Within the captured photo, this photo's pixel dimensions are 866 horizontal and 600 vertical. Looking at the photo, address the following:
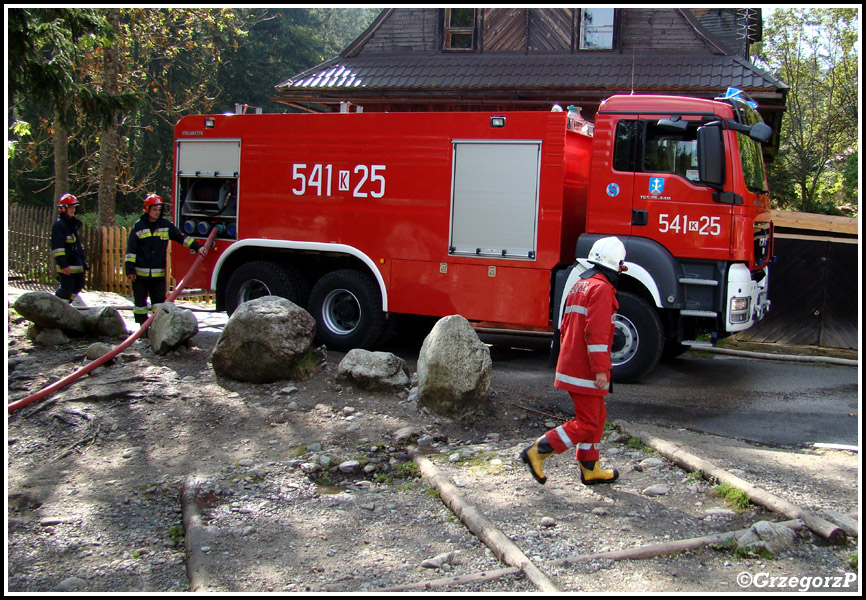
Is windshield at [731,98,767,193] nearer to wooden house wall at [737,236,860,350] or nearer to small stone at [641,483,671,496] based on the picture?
wooden house wall at [737,236,860,350]

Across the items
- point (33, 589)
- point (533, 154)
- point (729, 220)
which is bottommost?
point (33, 589)

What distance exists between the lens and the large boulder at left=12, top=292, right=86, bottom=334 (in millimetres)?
8695

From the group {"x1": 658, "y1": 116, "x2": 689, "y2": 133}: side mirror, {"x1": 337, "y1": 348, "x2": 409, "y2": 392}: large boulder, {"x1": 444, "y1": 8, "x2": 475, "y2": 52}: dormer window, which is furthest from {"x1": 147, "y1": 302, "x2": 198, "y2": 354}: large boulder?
{"x1": 444, "y1": 8, "x2": 475, "y2": 52}: dormer window

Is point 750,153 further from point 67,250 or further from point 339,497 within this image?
point 67,250

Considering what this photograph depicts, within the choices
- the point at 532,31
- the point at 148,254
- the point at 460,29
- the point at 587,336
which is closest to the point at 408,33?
the point at 460,29

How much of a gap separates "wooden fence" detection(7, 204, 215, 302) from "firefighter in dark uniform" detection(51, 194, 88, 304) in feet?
13.5

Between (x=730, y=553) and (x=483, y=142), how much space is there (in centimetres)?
546

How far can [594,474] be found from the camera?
4922mm

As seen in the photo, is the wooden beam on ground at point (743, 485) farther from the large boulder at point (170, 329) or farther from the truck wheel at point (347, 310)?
the large boulder at point (170, 329)

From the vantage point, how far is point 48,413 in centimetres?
678

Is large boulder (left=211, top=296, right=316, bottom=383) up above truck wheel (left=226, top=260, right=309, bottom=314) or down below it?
below

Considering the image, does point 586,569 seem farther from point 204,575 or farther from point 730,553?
point 204,575

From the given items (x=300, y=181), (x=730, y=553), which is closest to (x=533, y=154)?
(x=300, y=181)

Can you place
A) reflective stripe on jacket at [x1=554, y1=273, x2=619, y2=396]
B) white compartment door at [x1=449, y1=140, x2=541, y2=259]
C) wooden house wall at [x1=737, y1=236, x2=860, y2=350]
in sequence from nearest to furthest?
reflective stripe on jacket at [x1=554, y1=273, x2=619, y2=396] → white compartment door at [x1=449, y1=140, x2=541, y2=259] → wooden house wall at [x1=737, y1=236, x2=860, y2=350]
